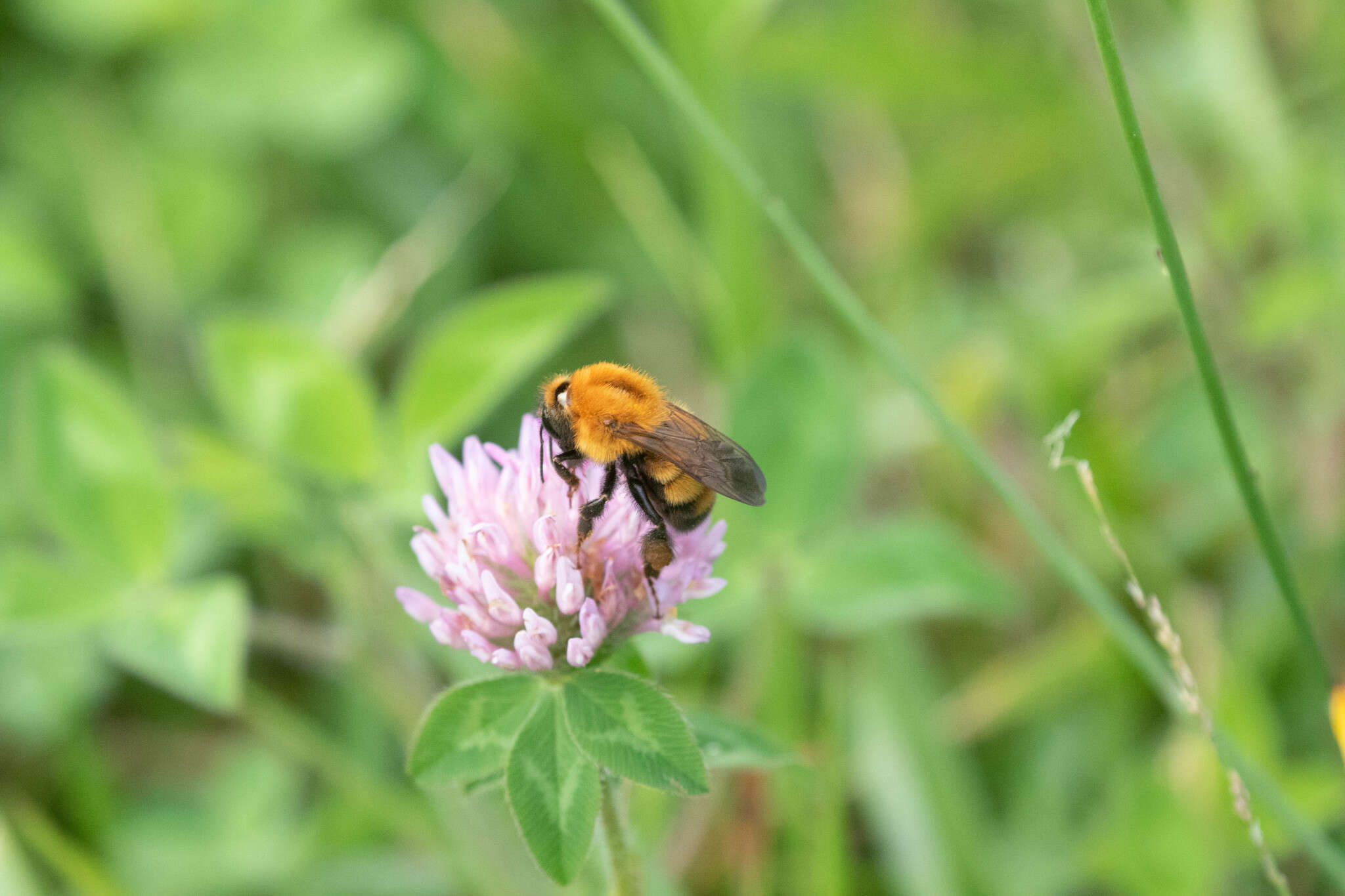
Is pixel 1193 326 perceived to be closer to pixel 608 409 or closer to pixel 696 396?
pixel 608 409

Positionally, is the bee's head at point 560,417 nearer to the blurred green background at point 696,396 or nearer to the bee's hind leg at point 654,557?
the bee's hind leg at point 654,557

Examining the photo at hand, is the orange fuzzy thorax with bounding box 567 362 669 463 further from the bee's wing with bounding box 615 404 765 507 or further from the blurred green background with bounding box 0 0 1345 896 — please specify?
the blurred green background with bounding box 0 0 1345 896

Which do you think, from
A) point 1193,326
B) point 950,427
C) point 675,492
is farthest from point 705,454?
point 1193,326

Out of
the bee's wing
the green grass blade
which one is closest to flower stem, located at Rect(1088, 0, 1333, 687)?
the green grass blade

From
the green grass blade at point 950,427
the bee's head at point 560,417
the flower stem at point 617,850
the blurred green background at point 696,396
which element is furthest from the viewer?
the blurred green background at point 696,396

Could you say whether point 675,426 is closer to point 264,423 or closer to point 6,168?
point 264,423

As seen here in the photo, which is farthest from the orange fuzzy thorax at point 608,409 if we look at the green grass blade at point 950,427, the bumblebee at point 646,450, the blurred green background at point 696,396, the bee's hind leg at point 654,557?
the blurred green background at point 696,396

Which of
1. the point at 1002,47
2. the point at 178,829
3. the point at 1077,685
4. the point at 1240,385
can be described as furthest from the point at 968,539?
the point at 178,829
